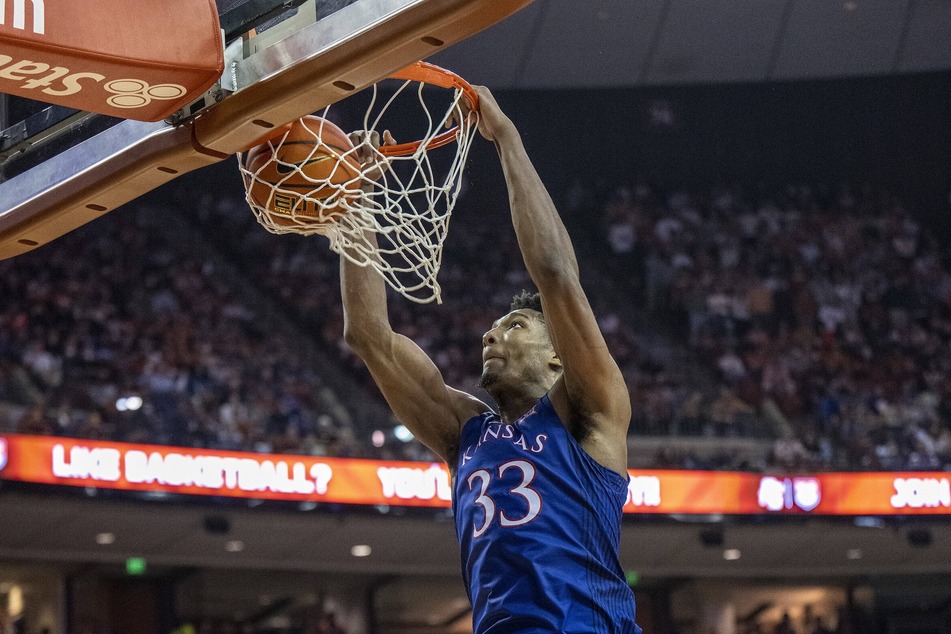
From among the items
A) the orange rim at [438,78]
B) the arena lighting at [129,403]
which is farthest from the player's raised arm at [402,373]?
the arena lighting at [129,403]

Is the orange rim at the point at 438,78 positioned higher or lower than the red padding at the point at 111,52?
higher

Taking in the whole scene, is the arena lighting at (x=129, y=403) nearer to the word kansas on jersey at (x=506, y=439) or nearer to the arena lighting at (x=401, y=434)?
the arena lighting at (x=401, y=434)

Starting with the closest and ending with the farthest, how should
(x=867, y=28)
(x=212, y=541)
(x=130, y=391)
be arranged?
(x=130, y=391) → (x=212, y=541) → (x=867, y=28)

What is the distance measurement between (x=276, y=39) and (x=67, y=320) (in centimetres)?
1108

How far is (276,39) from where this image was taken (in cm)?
317

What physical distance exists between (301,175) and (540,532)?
1218mm

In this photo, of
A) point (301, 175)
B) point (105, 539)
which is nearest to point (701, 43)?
point (105, 539)

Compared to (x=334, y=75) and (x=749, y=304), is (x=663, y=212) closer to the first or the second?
(x=749, y=304)

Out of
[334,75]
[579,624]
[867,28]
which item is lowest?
[579,624]

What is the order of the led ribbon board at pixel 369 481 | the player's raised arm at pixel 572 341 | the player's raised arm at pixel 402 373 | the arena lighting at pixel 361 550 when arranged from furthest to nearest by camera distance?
the arena lighting at pixel 361 550 → the led ribbon board at pixel 369 481 → the player's raised arm at pixel 402 373 → the player's raised arm at pixel 572 341

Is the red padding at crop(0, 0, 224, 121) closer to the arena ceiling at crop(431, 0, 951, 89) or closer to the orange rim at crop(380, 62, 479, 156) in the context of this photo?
the orange rim at crop(380, 62, 479, 156)

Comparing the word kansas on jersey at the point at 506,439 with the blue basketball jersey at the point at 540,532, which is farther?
the word kansas on jersey at the point at 506,439

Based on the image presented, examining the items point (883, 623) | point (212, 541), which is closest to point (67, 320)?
point (212, 541)

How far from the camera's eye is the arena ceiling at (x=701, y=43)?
18078mm
